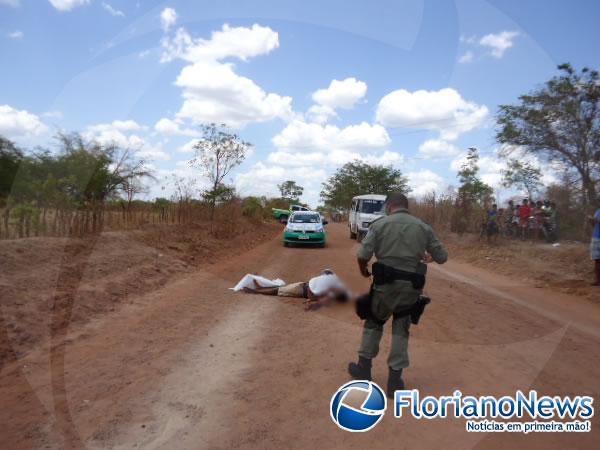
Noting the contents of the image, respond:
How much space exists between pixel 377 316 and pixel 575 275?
8996 millimetres

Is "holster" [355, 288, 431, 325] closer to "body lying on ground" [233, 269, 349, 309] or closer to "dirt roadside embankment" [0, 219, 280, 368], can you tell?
"body lying on ground" [233, 269, 349, 309]

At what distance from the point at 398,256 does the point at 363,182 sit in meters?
45.9

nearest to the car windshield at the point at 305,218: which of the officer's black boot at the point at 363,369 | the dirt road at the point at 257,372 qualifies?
the dirt road at the point at 257,372

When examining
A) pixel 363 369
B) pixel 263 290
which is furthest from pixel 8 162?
pixel 363 369

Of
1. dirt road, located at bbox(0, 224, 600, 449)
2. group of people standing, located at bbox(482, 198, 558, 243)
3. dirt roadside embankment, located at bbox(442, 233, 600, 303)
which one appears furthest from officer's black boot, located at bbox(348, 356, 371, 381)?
group of people standing, located at bbox(482, 198, 558, 243)

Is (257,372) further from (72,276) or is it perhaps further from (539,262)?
(539,262)

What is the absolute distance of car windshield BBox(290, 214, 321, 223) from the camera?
18.0 metres

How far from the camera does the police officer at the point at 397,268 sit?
380cm

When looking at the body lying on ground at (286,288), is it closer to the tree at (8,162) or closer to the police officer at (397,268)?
the police officer at (397,268)

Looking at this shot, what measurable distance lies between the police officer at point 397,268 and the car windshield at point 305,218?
14.0m

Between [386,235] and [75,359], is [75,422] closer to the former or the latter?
[75,359]

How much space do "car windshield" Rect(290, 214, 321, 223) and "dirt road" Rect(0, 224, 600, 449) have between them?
1040 centimetres

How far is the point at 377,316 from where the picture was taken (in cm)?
389

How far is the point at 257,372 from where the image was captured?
441 cm
